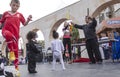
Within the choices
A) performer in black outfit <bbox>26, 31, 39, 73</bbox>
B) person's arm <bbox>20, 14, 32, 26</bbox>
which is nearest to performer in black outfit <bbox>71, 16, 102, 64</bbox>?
performer in black outfit <bbox>26, 31, 39, 73</bbox>

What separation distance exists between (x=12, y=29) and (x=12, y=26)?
0.05 m

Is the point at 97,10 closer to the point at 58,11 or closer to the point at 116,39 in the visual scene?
the point at 58,11

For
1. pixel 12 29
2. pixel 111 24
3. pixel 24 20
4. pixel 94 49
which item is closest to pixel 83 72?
pixel 24 20

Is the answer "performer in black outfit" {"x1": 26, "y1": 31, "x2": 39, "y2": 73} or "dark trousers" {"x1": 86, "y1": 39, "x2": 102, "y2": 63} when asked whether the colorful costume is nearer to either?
"performer in black outfit" {"x1": 26, "y1": 31, "x2": 39, "y2": 73}

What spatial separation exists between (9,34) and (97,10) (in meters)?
14.1

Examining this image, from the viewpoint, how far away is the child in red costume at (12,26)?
503 cm

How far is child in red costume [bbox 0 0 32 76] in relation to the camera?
5.03 metres

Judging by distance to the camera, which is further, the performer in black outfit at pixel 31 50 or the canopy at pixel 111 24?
the canopy at pixel 111 24

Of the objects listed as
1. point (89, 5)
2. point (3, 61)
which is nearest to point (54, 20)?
point (89, 5)

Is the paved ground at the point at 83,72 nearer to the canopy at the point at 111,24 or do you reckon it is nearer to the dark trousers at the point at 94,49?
the dark trousers at the point at 94,49

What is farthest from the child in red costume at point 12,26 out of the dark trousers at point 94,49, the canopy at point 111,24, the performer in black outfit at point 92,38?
the canopy at point 111,24

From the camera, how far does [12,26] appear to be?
520 cm

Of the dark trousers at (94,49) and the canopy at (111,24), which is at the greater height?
the canopy at (111,24)

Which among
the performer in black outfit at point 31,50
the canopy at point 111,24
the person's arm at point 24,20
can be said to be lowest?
the performer in black outfit at point 31,50
